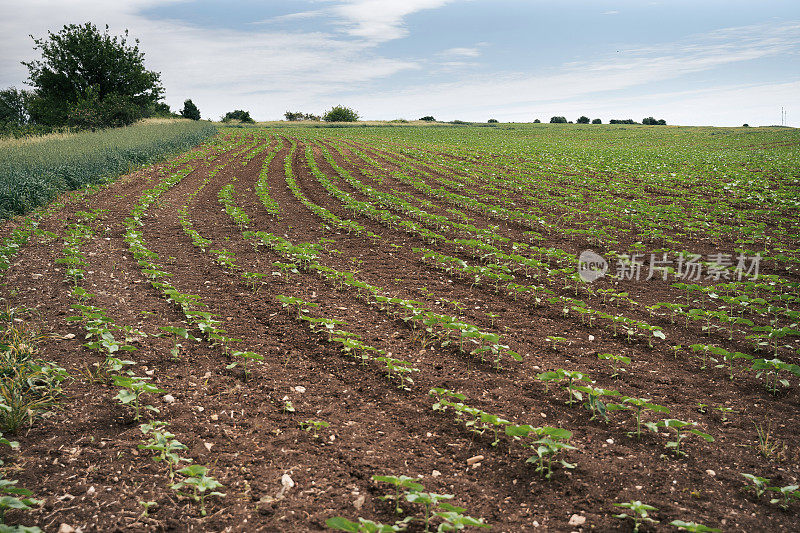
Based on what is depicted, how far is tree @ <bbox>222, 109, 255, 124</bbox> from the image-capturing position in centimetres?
7931

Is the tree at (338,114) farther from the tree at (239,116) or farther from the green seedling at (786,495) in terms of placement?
the green seedling at (786,495)

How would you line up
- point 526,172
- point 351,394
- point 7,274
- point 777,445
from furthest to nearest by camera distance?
1. point 526,172
2. point 7,274
3. point 351,394
4. point 777,445

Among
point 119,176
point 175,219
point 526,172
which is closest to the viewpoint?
point 175,219

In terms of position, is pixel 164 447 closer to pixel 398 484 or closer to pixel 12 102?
pixel 398 484

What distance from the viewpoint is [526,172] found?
805 inches

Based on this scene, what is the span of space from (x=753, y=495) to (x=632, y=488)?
0.86m

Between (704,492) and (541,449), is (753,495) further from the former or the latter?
(541,449)

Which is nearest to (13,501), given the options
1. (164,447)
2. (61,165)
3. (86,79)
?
(164,447)

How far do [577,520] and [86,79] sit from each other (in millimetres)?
50666

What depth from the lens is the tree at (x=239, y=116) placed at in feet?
260

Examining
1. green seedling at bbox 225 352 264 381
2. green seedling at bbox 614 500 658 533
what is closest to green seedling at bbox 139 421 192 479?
green seedling at bbox 225 352 264 381

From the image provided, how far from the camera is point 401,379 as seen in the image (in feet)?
15.5

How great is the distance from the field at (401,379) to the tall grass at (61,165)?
1746mm

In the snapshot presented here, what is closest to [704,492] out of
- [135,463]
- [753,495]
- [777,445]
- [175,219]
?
[753,495]
